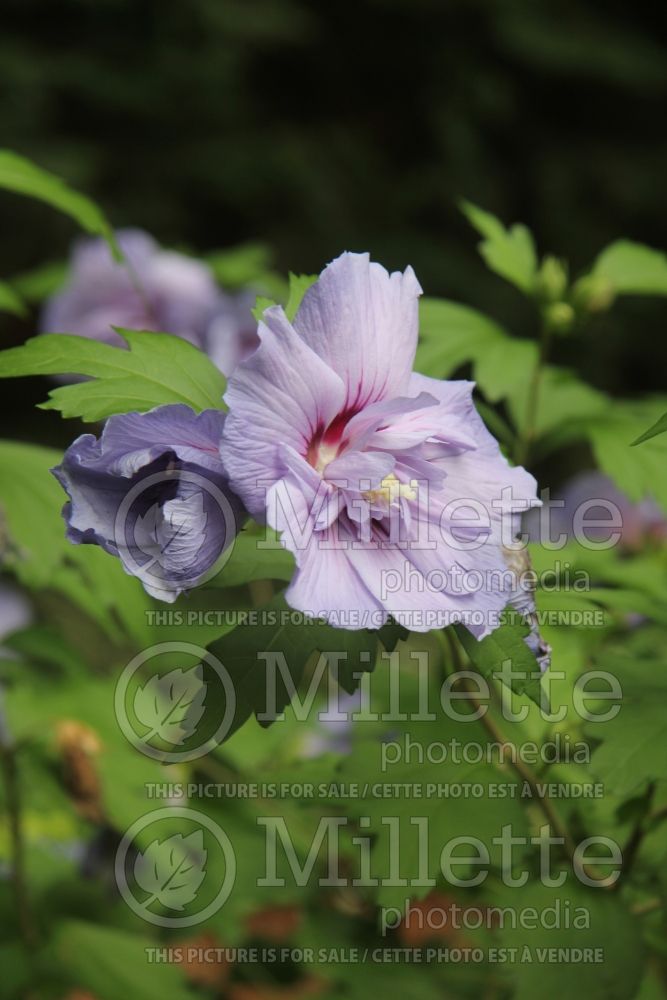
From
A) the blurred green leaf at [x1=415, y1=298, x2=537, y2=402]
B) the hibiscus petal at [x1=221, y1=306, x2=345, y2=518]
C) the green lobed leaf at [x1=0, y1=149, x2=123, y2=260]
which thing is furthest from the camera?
the blurred green leaf at [x1=415, y1=298, x2=537, y2=402]

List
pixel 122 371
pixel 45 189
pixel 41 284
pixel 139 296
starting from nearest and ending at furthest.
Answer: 1. pixel 122 371
2. pixel 45 189
3. pixel 41 284
4. pixel 139 296

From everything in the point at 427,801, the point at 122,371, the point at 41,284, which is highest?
the point at 41,284

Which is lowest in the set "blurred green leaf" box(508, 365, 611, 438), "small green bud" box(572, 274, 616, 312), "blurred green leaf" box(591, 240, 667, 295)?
"blurred green leaf" box(508, 365, 611, 438)

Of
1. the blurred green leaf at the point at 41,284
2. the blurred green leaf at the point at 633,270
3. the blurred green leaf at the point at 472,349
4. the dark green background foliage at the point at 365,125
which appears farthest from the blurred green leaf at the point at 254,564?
the dark green background foliage at the point at 365,125

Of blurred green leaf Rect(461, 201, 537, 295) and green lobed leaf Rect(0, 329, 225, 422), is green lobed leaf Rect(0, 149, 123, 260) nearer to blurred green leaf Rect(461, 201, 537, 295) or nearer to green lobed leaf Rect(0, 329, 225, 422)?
green lobed leaf Rect(0, 329, 225, 422)
